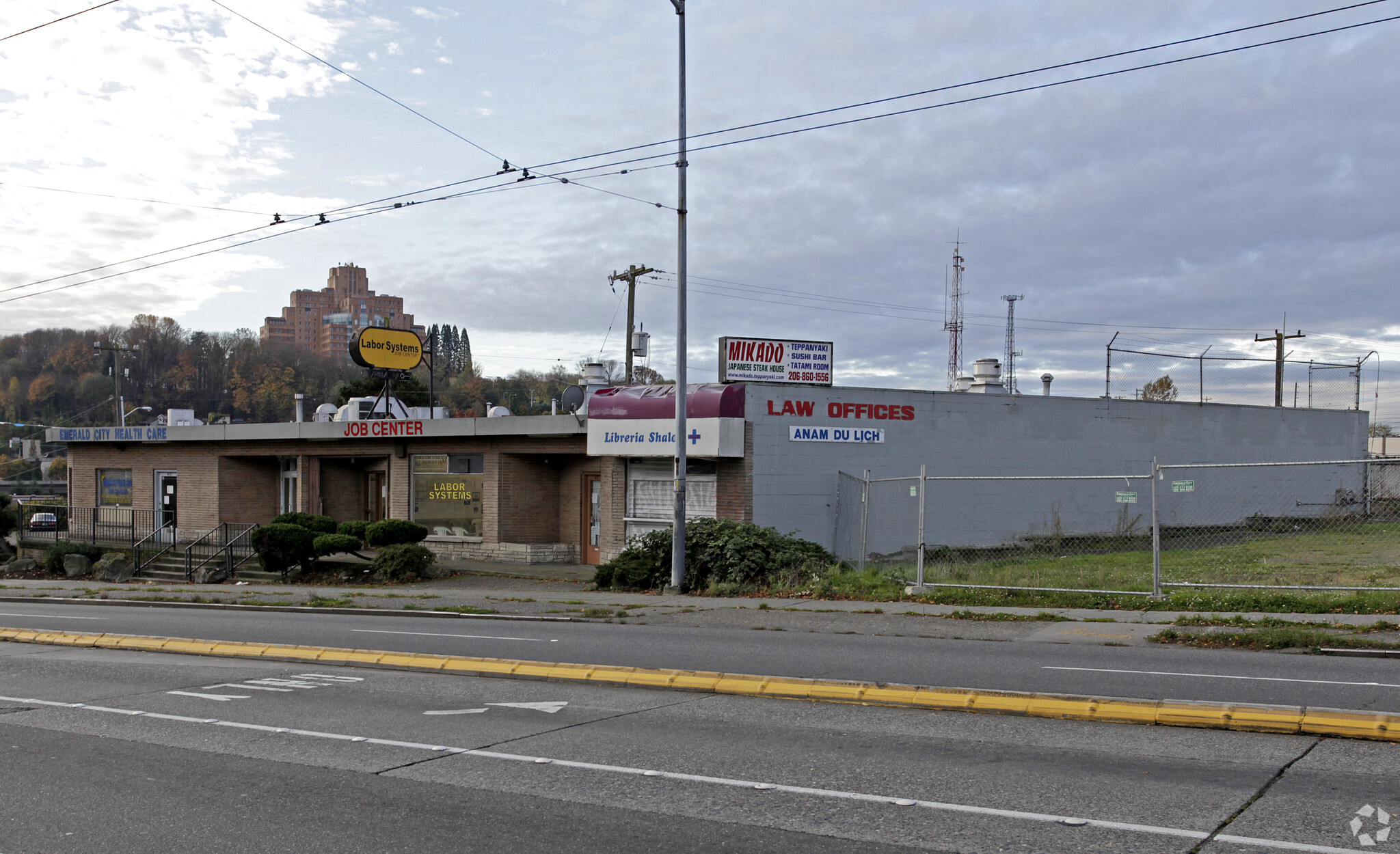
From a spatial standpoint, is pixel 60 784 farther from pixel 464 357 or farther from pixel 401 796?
pixel 464 357

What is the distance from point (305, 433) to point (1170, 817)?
97.0 ft

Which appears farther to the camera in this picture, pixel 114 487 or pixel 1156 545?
pixel 114 487

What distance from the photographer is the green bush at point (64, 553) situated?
105 ft

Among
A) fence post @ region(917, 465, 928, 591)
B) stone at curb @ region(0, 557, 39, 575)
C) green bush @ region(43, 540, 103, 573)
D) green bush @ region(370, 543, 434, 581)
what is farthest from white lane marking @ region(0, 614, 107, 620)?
stone at curb @ region(0, 557, 39, 575)

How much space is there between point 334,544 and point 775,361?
11.8 meters

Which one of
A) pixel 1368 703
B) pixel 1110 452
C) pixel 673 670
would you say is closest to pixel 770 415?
pixel 1110 452

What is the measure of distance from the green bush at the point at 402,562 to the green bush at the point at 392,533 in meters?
0.40

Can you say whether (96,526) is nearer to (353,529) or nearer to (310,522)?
(310,522)

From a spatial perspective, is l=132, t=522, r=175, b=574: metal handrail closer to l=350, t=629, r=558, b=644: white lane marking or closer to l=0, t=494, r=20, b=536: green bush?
l=0, t=494, r=20, b=536: green bush

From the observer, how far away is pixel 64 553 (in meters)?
32.0

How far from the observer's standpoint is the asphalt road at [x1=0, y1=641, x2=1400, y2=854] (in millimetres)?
5523

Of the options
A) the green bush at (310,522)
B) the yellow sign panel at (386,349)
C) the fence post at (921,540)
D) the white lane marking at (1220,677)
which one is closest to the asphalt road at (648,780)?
the white lane marking at (1220,677)

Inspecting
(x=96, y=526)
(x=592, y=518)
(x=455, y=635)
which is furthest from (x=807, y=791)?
(x=96, y=526)

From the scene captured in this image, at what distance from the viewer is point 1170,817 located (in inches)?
223
